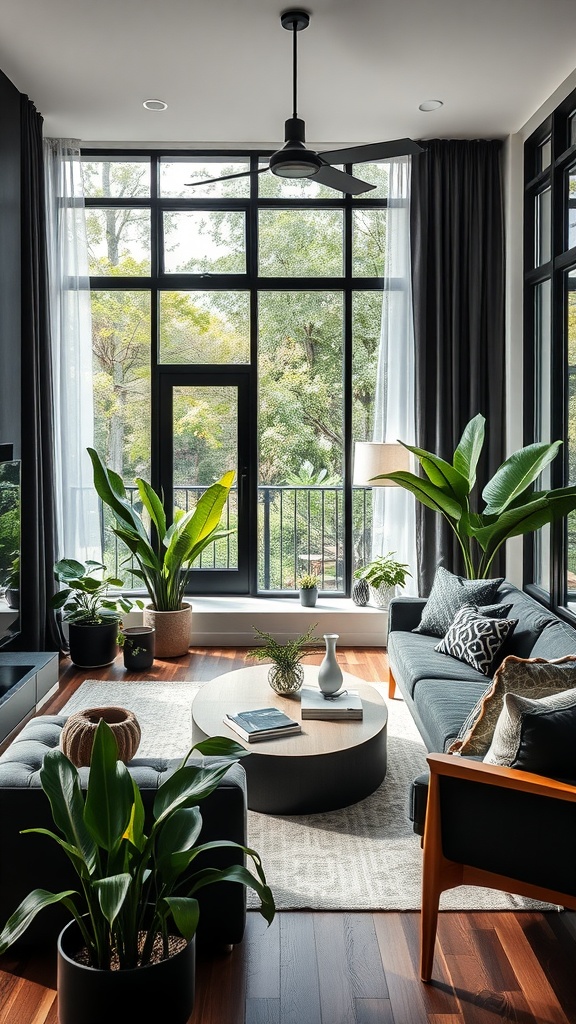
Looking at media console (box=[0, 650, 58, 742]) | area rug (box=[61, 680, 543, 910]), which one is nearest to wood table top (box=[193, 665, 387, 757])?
area rug (box=[61, 680, 543, 910])

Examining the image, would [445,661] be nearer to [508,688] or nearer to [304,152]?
[508,688]

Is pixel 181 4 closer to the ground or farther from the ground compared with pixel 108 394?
farther from the ground

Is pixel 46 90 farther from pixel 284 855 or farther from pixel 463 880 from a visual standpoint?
pixel 463 880

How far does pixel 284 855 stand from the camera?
298cm

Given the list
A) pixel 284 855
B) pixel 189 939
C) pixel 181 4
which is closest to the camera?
pixel 189 939

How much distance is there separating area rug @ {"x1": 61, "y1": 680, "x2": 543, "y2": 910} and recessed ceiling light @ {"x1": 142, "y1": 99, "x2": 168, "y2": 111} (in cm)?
379

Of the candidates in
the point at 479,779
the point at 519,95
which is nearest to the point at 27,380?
the point at 519,95

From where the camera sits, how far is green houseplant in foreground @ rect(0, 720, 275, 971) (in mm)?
1909

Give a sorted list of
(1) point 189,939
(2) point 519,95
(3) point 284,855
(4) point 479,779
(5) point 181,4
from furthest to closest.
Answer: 1. (2) point 519,95
2. (5) point 181,4
3. (3) point 284,855
4. (4) point 479,779
5. (1) point 189,939

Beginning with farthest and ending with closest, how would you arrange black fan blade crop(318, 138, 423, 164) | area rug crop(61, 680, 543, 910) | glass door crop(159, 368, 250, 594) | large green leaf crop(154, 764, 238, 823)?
glass door crop(159, 368, 250, 594) < black fan blade crop(318, 138, 423, 164) < area rug crop(61, 680, 543, 910) < large green leaf crop(154, 764, 238, 823)

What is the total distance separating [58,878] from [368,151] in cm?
348

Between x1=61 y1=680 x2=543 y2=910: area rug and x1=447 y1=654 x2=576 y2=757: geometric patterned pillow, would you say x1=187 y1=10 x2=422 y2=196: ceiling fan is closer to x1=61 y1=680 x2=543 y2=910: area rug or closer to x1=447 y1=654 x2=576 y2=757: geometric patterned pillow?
x1=447 y1=654 x2=576 y2=757: geometric patterned pillow

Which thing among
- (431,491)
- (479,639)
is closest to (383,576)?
(431,491)

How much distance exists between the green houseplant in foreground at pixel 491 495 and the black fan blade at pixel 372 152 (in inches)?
64.1
